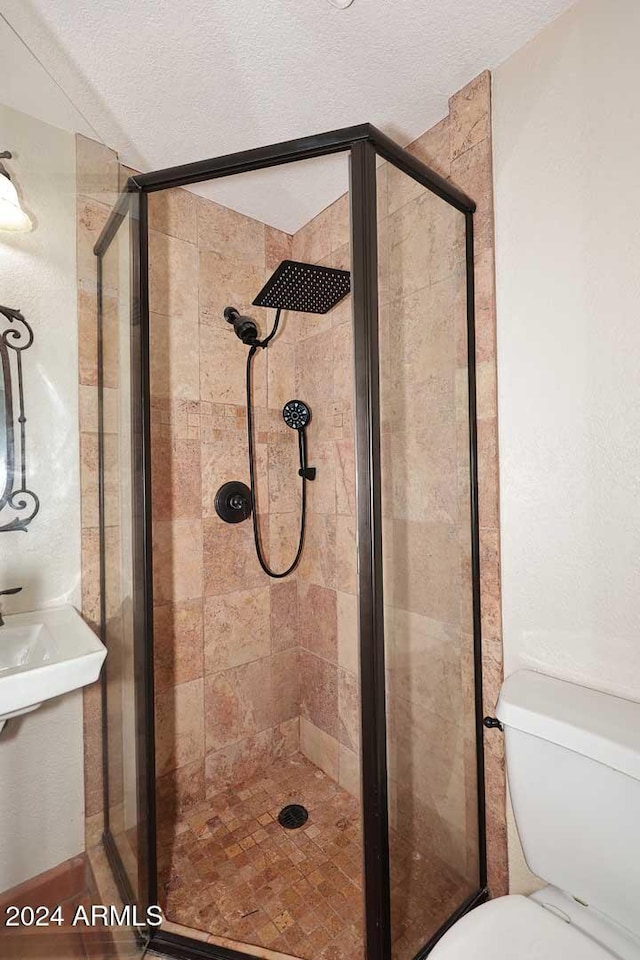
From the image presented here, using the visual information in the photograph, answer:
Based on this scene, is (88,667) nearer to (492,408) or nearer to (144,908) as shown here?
(144,908)

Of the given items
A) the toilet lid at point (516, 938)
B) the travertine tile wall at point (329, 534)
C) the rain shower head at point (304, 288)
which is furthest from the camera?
the travertine tile wall at point (329, 534)

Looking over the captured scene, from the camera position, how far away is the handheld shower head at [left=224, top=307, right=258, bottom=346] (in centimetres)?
185

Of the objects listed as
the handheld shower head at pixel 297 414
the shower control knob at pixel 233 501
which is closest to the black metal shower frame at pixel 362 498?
the shower control knob at pixel 233 501

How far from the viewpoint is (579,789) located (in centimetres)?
93

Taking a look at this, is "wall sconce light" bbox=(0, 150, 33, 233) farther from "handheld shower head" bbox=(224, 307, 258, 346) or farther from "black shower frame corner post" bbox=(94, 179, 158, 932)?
"handheld shower head" bbox=(224, 307, 258, 346)

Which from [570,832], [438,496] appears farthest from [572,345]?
[570,832]

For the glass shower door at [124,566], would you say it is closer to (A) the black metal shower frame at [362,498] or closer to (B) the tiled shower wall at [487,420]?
(A) the black metal shower frame at [362,498]

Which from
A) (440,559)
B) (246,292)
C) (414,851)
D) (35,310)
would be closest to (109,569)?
(35,310)

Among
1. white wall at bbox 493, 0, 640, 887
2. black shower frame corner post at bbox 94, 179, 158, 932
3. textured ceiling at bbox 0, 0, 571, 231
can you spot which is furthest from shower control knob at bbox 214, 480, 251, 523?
textured ceiling at bbox 0, 0, 571, 231

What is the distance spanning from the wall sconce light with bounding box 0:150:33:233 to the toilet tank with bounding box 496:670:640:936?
1421 mm

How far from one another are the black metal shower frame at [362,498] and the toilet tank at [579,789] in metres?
0.29

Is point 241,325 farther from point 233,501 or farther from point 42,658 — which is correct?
point 42,658

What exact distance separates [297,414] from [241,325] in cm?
43

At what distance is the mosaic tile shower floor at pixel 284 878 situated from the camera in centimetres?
116
